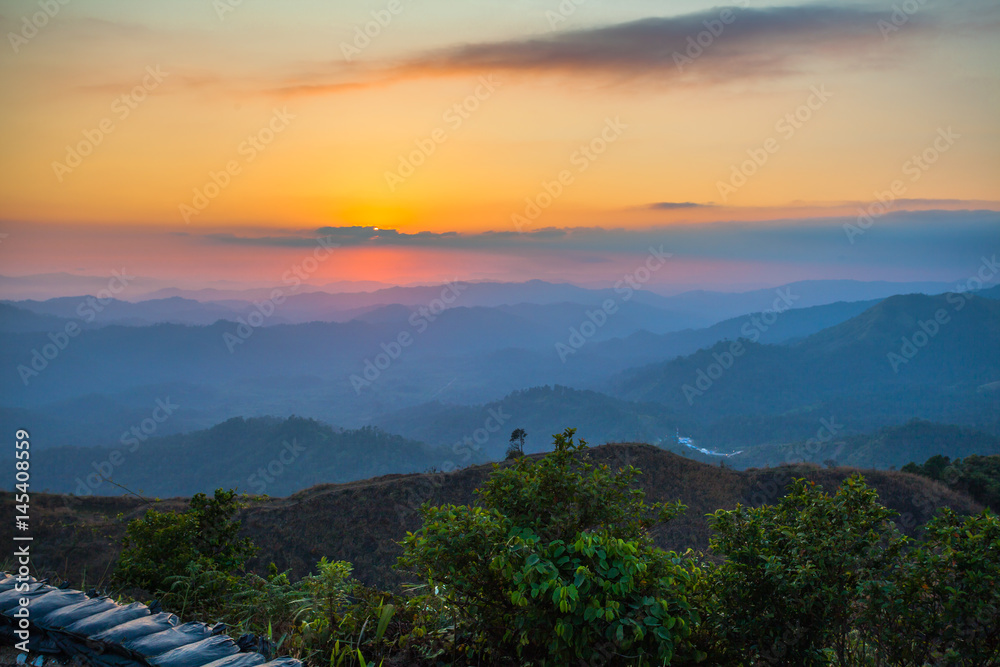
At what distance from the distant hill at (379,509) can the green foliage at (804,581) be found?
19109 mm

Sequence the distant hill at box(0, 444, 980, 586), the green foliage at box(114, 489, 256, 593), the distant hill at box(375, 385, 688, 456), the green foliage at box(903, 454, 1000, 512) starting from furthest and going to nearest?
1. the distant hill at box(375, 385, 688, 456)
2. the green foliage at box(903, 454, 1000, 512)
3. the distant hill at box(0, 444, 980, 586)
4. the green foliage at box(114, 489, 256, 593)

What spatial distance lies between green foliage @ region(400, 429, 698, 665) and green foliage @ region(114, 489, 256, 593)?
12.0ft

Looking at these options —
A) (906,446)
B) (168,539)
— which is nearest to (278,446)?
(906,446)

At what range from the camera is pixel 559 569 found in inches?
155

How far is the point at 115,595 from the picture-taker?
6234 mm

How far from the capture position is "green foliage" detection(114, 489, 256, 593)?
21.4ft

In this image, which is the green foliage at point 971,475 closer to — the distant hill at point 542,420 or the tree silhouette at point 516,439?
the tree silhouette at point 516,439

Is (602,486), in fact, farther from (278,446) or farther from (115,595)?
(278,446)

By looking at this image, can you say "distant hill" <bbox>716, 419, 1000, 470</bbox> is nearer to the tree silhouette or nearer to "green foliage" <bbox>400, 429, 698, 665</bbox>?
the tree silhouette

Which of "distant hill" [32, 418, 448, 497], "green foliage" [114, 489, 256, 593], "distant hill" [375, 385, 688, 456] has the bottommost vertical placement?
"green foliage" [114, 489, 256, 593]

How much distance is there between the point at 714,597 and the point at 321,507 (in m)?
26.2

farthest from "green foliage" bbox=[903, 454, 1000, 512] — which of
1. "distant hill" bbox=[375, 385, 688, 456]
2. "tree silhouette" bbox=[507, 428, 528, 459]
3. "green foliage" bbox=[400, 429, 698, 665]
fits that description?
"distant hill" bbox=[375, 385, 688, 456]

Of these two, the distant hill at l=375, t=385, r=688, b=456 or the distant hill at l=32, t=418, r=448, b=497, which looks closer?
the distant hill at l=32, t=418, r=448, b=497

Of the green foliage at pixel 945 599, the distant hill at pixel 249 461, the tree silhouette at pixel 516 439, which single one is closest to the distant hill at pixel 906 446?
the tree silhouette at pixel 516 439
